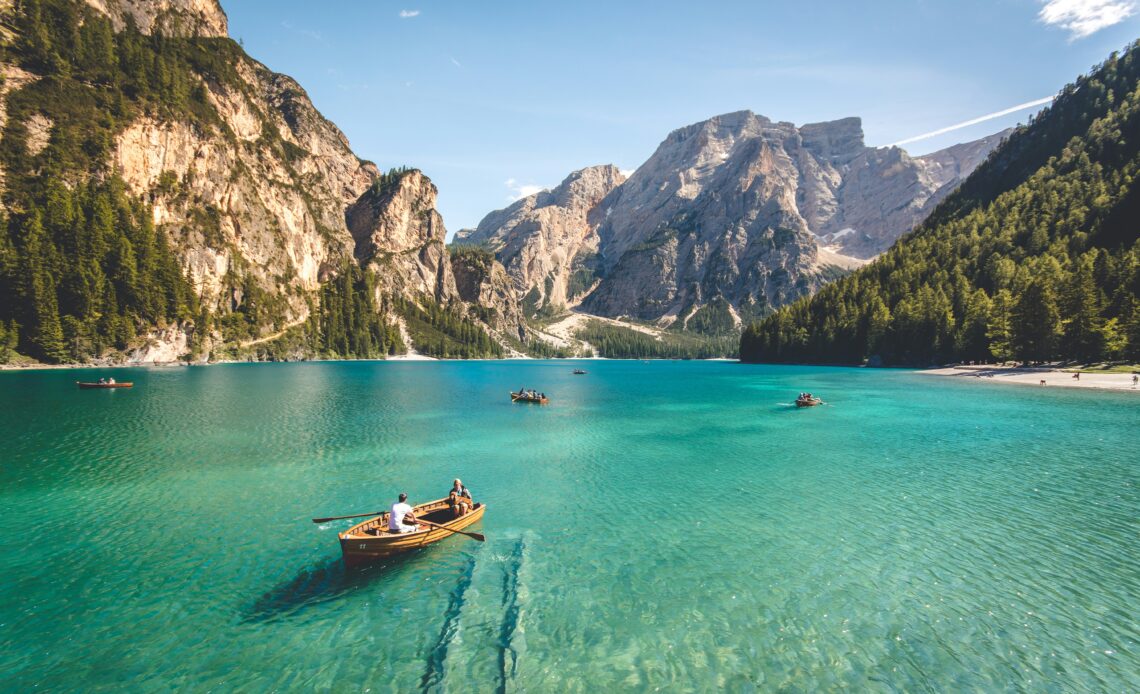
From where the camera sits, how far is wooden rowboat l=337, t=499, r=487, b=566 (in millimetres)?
21328

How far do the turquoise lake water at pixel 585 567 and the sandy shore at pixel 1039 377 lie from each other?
50798mm

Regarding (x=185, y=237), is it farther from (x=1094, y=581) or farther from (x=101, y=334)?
(x=1094, y=581)

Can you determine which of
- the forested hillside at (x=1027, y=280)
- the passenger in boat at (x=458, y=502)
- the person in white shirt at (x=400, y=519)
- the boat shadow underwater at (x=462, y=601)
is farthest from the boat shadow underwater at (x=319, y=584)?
the forested hillside at (x=1027, y=280)

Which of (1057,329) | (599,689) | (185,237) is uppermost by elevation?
(185,237)

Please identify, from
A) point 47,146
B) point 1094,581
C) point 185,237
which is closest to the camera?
point 1094,581

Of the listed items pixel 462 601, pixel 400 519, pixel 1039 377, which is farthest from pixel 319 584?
pixel 1039 377

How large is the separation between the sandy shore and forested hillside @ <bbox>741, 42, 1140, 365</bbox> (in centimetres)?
711

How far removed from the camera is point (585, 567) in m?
22.0

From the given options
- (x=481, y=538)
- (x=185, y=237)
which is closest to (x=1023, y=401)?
(x=481, y=538)

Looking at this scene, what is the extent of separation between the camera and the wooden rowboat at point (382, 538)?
70.0 feet

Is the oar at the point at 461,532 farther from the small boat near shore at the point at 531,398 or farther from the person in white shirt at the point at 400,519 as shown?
the small boat near shore at the point at 531,398

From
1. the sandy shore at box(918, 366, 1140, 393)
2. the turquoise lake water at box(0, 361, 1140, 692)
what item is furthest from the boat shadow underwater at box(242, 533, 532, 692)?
the sandy shore at box(918, 366, 1140, 393)

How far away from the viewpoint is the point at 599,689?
13.9 metres

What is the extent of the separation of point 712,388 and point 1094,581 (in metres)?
94.4
